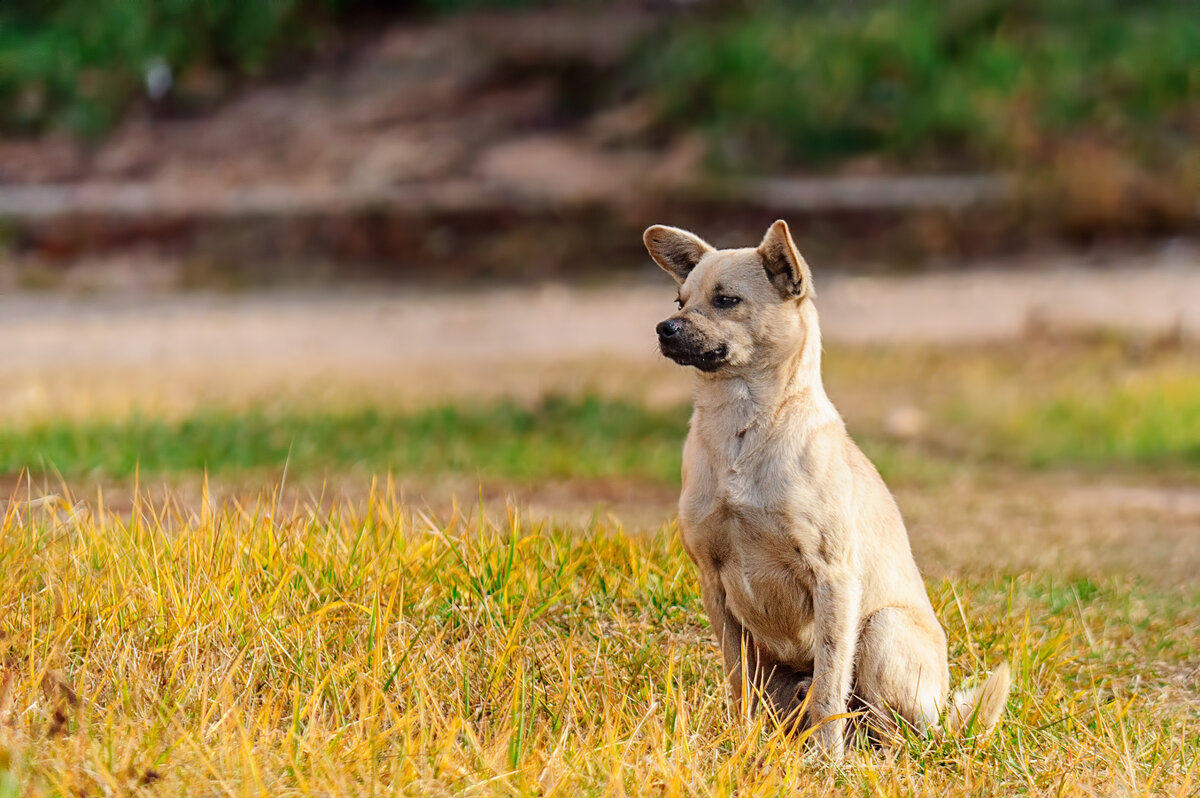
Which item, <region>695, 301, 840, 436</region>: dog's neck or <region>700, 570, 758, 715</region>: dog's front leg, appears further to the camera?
<region>700, 570, 758, 715</region>: dog's front leg

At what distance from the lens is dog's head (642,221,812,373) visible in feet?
12.8

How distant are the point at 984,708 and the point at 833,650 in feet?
1.85

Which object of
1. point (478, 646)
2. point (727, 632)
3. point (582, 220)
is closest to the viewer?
point (727, 632)

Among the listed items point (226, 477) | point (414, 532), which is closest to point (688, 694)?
point (414, 532)

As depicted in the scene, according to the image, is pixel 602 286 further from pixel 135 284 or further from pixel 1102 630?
pixel 1102 630

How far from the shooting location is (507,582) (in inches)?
186

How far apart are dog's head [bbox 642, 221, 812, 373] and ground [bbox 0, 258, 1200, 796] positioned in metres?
0.96

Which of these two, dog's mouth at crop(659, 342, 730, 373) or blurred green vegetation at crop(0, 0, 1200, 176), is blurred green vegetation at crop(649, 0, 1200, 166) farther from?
dog's mouth at crop(659, 342, 730, 373)

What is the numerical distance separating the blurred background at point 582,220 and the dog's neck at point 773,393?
3.39 metres

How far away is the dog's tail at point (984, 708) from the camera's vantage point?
13.5 ft

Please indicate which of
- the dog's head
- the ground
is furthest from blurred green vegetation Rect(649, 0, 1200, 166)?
the dog's head

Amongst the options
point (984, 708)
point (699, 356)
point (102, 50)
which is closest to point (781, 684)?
point (984, 708)

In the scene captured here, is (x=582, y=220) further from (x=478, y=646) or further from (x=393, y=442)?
(x=478, y=646)

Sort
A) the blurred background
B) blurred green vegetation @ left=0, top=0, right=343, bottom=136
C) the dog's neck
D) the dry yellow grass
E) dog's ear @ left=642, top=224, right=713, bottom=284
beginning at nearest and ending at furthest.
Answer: the dry yellow grass → the dog's neck → dog's ear @ left=642, top=224, right=713, bottom=284 → the blurred background → blurred green vegetation @ left=0, top=0, right=343, bottom=136
